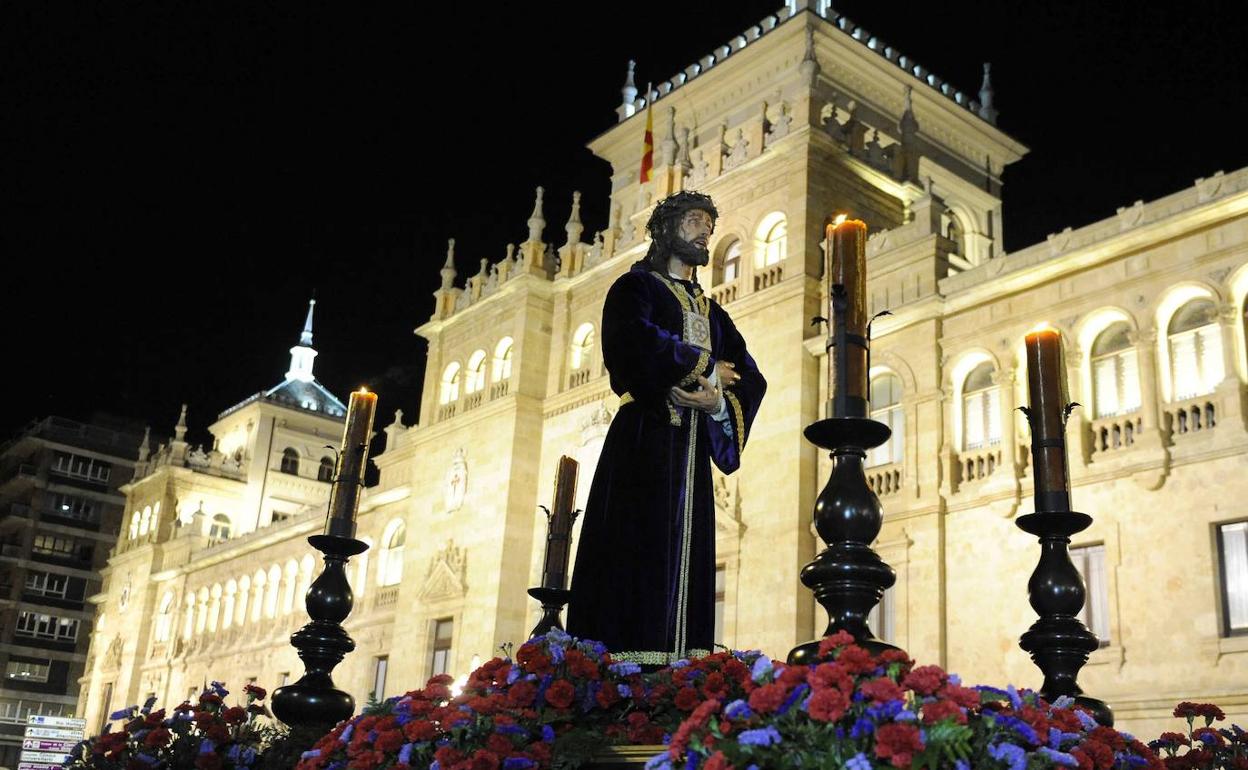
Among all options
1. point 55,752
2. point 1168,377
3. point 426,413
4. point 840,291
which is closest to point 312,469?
point 426,413

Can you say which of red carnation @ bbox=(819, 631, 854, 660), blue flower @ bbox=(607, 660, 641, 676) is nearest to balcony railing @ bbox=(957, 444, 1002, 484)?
blue flower @ bbox=(607, 660, 641, 676)

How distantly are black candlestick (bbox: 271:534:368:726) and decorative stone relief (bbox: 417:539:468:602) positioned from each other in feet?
55.7

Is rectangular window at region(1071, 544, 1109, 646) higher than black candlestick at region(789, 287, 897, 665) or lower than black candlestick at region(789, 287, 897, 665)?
higher

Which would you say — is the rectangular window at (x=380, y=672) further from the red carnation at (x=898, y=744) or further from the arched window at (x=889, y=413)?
the red carnation at (x=898, y=744)

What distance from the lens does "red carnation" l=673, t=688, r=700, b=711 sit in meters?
4.43

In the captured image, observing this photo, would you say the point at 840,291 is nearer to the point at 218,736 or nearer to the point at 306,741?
the point at 306,741

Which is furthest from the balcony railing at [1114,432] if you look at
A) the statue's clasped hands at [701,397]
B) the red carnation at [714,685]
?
the red carnation at [714,685]

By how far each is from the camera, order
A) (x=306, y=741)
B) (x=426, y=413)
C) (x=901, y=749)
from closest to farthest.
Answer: (x=901, y=749)
(x=306, y=741)
(x=426, y=413)

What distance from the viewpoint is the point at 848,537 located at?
15.4 ft

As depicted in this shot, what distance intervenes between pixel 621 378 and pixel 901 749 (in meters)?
2.57

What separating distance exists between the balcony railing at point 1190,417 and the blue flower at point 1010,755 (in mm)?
12998

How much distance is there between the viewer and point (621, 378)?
5516 millimetres

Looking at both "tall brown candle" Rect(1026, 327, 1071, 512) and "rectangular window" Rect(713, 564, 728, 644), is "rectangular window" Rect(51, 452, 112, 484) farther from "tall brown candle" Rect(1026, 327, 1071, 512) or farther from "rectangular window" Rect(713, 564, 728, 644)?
"tall brown candle" Rect(1026, 327, 1071, 512)

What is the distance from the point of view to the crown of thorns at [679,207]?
589cm
